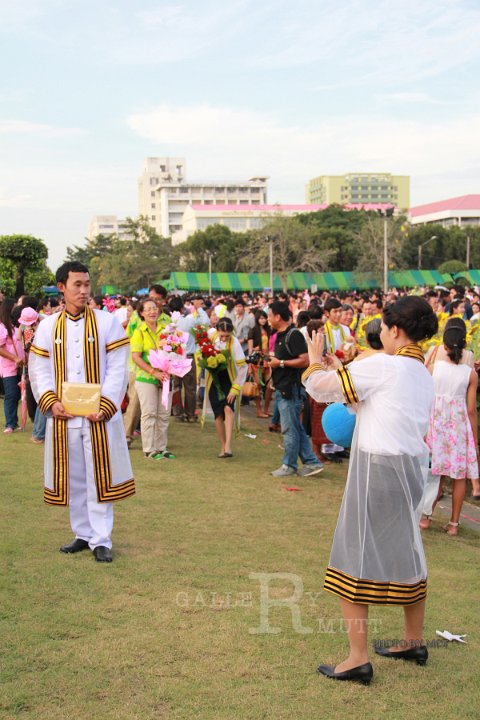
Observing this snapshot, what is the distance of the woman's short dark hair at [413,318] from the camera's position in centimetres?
386

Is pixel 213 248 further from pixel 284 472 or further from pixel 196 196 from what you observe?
pixel 196 196

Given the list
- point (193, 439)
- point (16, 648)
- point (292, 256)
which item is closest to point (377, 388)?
point (16, 648)

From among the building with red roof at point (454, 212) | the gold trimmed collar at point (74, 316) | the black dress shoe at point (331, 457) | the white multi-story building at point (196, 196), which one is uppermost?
the white multi-story building at point (196, 196)

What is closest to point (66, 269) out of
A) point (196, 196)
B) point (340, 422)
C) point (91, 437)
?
point (91, 437)

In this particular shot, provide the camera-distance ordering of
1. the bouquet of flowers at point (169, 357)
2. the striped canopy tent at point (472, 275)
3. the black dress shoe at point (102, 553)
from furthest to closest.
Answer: the striped canopy tent at point (472, 275), the bouquet of flowers at point (169, 357), the black dress shoe at point (102, 553)

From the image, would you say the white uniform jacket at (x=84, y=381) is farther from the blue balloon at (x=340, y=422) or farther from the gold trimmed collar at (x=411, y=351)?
the gold trimmed collar at (x=411, y=351)

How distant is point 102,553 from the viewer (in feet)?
18.1

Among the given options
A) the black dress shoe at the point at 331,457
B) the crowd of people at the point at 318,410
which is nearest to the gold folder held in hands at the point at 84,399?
the crowd of people at the point at 318,410

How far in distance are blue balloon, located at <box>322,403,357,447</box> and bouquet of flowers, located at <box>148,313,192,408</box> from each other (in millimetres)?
4783

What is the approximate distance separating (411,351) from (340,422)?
1.91 feet

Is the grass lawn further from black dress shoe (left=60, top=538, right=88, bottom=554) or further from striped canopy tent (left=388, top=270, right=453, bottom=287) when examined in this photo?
striped canopy tent (left=388, top=270, right=453, bottom=287)

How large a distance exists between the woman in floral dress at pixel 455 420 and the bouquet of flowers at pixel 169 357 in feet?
10.6

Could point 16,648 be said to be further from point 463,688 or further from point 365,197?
point 365,197

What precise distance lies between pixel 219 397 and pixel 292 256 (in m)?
48.2
